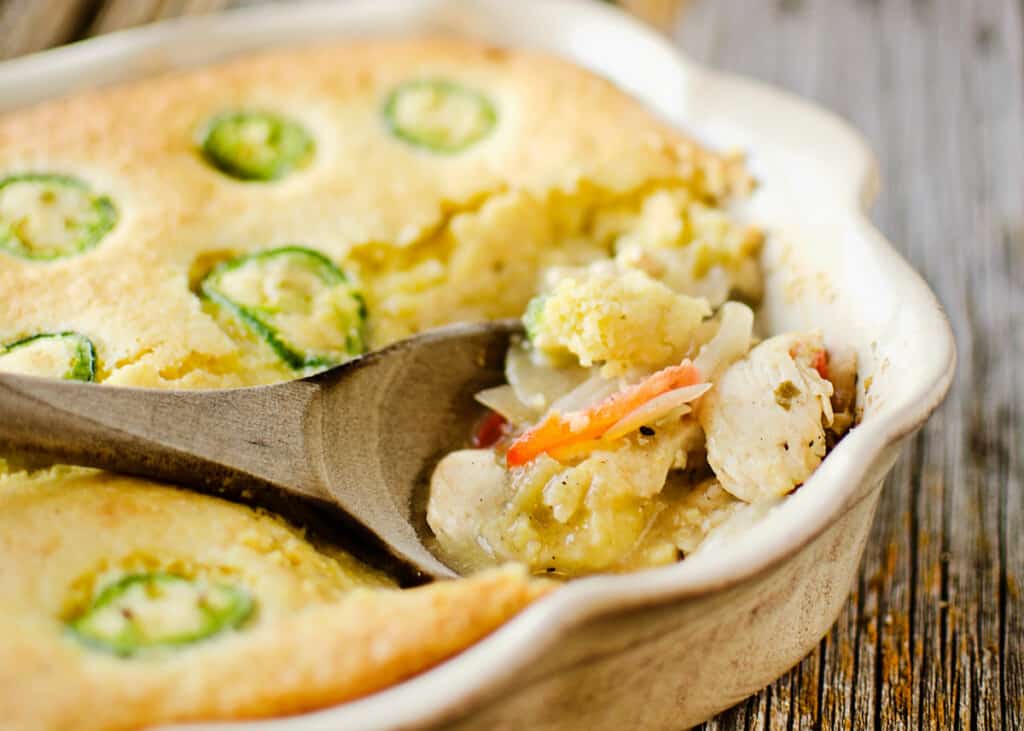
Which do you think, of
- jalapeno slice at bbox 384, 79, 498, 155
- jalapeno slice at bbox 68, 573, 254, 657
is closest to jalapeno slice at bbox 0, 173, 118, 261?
jalapeno slice at bbox 384, 79, 498, 155

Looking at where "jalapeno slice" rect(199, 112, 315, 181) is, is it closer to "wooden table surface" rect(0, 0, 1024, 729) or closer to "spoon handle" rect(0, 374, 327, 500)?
"spoon handle" rect(0, 374, 327, 500)

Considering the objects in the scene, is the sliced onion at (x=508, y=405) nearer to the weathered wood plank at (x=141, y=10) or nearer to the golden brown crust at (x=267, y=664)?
the golden brown crust at (x=267, y=664)

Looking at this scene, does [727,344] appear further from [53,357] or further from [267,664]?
[53,357]

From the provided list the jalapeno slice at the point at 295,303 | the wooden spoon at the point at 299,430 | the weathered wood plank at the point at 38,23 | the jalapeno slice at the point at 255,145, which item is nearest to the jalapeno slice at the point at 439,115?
the jalapeno slice at the point at 255,145

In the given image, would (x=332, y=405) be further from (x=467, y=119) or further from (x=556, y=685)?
(x=467, y=119)

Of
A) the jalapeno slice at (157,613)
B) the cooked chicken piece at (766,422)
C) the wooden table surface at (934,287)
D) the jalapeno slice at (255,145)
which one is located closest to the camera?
the jalapeno slice at (157,613)

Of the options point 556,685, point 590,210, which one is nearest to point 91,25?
point 590,210
